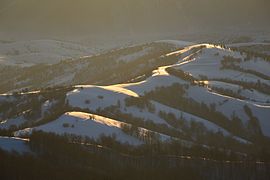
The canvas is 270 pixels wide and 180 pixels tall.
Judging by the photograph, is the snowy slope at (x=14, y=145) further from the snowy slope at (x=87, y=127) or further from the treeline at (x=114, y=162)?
the snowy slope at (x=87, y=127)

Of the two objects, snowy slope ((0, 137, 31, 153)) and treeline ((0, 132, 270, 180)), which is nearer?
treeline ((0, 132, 270, 180))

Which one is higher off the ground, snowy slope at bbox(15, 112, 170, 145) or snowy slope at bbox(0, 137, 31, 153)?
snowy slope at bbox(0, 137, 31, 153)

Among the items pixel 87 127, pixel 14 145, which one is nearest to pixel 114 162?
pixel 14 145

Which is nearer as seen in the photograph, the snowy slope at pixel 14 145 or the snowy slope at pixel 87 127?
the snowy slope at pixel 14 145

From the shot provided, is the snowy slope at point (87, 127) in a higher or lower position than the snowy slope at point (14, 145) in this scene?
lower

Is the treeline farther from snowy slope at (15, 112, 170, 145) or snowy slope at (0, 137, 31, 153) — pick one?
snowy slope at (15, 112, 170, 145)

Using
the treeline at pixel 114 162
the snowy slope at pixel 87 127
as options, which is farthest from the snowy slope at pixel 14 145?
the snowy slope at pixel 87 127

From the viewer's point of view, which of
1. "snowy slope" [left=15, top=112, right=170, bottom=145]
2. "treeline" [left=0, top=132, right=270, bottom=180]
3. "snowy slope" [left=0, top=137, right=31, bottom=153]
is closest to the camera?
"treeline" [left=0, top=132, right=270, bottom=180]

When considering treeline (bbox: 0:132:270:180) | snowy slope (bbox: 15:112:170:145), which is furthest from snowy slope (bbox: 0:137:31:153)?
snowy slope (bbox: 15:112:170:145)

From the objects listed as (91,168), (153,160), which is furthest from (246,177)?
(91,168)

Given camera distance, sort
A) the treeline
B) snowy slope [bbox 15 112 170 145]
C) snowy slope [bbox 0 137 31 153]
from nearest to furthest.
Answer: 1. the treeline
2. snowy slope [bbox 0 137 31 153]
3. snowy slope [bbox 15 112 170 145]

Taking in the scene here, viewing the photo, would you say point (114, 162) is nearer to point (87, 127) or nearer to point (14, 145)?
point (14, 145)

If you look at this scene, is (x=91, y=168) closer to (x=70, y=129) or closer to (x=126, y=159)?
(x=126, y=159)

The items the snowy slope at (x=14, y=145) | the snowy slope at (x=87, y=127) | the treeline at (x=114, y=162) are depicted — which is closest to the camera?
Answer: the treeline at (x=114, y=162)
